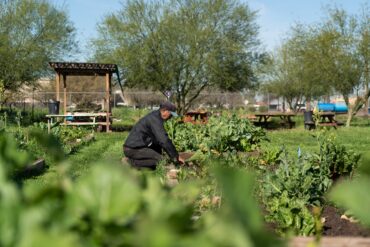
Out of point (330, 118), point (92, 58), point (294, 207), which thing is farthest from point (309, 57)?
point (294, 207)

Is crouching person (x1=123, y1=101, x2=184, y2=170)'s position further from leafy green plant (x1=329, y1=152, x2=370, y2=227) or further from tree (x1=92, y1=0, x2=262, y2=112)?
tree (x1=92, y1=0, x2=262, y2=112)

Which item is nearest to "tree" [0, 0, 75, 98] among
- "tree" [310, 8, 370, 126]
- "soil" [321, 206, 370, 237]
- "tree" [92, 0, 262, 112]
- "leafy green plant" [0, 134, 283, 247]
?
"tree" [92, 0, 262, 112]

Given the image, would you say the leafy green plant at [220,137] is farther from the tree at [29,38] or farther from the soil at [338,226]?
the tree at [29,38]

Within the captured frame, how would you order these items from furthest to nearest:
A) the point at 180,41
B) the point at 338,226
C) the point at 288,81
→ the point at 288,81 → the point at 180,41 → the point at 338,226

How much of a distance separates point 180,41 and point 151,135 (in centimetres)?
1959

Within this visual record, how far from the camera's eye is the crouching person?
8234 mm

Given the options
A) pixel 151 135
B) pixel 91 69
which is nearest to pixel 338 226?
pixel 151 135

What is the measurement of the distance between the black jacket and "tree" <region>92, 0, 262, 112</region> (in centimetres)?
1911

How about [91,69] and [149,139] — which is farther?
[91,69]

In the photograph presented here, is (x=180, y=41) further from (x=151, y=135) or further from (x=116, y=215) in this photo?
(x=116, y=215)

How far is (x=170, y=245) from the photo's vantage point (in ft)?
1.64

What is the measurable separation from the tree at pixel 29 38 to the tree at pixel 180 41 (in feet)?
8.29

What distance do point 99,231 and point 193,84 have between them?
91.9 ft

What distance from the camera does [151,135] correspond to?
8492 mm
